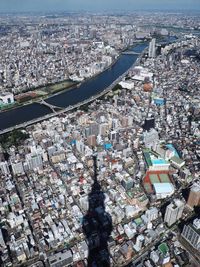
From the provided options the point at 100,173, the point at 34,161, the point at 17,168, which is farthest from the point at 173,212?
the point at 17,168

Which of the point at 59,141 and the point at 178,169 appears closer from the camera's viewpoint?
the point at 178,169

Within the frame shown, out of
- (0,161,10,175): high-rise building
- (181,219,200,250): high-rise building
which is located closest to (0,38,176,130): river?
(0,161,10,175): high-rise building

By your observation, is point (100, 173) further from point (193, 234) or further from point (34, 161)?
point (193, 234)

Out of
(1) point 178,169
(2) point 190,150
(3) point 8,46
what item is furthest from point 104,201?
(3) point 8,46

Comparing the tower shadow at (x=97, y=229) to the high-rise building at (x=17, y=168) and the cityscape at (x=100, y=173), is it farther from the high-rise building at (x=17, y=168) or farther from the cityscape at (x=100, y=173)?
the high-rise building at (x=17, y=168)

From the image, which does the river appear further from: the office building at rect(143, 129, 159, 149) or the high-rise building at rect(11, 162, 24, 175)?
the office building at rect(143, 129, 159, 149)

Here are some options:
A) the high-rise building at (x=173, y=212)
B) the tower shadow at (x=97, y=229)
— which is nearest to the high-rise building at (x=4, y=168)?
the tower shadow at (x=97, y=229)

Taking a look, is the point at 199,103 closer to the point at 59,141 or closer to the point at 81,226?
the point at 59,141
